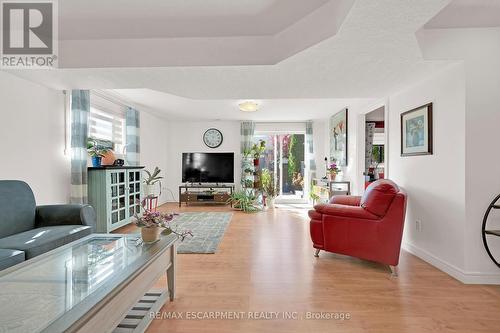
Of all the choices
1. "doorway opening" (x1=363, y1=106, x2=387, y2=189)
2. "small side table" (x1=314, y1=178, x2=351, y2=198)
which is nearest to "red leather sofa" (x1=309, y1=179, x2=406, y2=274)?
"small side table" (x1=314, y1=178, x2=351, y2=198)

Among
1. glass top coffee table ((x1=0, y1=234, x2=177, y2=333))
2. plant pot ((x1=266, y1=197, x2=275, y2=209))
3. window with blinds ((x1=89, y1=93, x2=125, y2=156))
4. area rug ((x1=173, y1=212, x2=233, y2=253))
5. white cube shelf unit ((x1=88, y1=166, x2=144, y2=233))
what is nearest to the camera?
glass top coffee table ((x1=0, y1=234, x2=177, y2=333))

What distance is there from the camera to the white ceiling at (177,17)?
1.88 m

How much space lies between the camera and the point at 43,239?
2.08m

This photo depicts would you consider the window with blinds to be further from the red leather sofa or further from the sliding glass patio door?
the red leather sofa

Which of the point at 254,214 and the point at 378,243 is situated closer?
the point at 378,243

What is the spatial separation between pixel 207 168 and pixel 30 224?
4.23m

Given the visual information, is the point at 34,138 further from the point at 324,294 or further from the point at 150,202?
the point at 324,294

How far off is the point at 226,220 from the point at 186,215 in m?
1.01

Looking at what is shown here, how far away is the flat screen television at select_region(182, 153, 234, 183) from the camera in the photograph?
6496 millimetres

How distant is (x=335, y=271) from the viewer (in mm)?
2521

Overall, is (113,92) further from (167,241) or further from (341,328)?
(341,328)

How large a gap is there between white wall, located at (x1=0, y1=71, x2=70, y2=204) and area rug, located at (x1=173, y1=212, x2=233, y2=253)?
180 cm

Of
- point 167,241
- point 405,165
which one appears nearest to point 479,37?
point 405,165

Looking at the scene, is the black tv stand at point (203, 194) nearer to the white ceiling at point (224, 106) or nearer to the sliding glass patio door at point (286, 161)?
the sliding glass patio door at point (286, 161)
